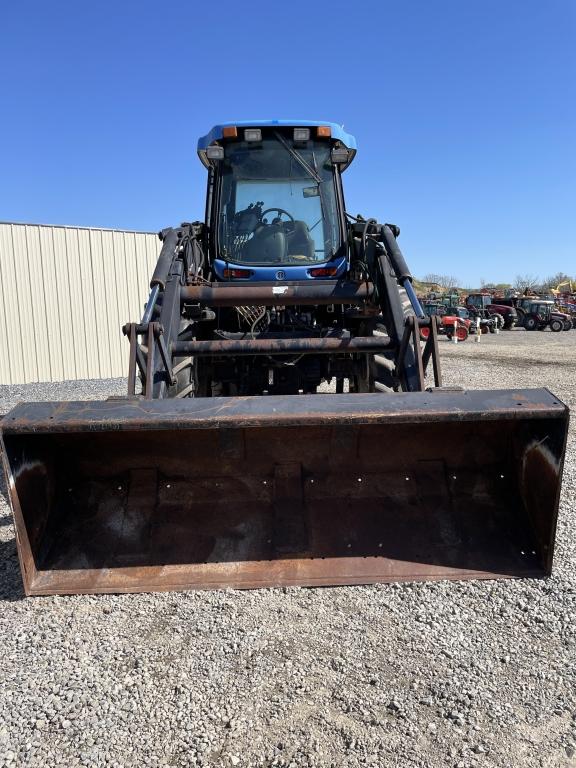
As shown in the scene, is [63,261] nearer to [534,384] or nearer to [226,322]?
[226,322]

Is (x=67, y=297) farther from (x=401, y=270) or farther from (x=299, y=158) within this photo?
(x=401, y=270)

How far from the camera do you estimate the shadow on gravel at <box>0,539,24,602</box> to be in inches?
110

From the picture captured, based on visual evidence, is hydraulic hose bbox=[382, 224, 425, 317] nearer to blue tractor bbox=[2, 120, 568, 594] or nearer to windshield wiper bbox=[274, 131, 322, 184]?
blue tractor bbox=[2, 120, 568, 594]

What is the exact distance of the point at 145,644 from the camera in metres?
2.39

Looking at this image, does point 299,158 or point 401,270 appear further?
point 299,158

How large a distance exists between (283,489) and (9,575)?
1.44 metres

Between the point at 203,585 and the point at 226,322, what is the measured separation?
9.27ft

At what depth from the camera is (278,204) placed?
5031mm

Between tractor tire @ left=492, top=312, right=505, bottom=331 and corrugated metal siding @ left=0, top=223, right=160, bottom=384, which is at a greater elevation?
corrugated metal siding @ left=0, top=223, right=160, bottom=384

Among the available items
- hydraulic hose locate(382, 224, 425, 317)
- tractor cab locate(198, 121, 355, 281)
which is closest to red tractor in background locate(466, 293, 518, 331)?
tractor cab locate(198, 121, 355, 281)

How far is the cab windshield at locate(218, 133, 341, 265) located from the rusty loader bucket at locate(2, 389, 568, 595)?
219 centimetres

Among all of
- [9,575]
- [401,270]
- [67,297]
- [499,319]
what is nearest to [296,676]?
[9,575]

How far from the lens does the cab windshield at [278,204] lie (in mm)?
4926

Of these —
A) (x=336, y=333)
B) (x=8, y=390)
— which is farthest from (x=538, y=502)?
(x=8, y=390)
